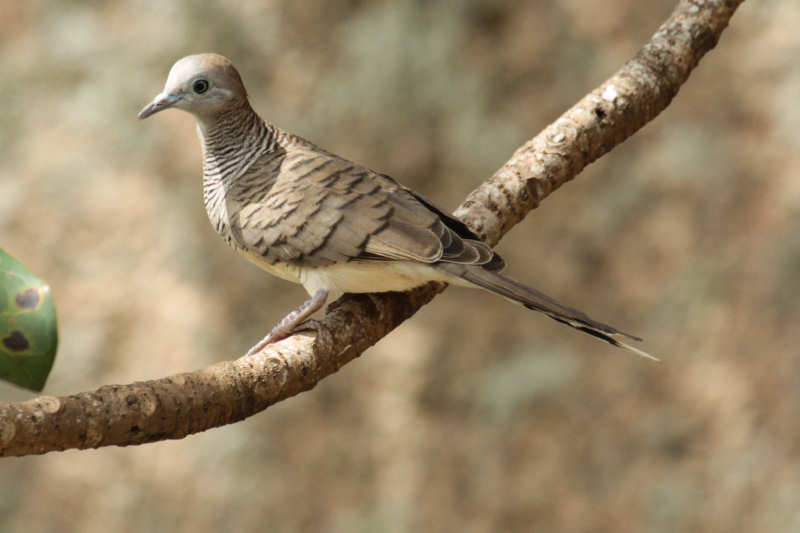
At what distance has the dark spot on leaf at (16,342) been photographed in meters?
2.10

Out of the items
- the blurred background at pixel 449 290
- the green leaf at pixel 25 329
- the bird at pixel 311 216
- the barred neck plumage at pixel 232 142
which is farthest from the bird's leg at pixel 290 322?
the blurred background at pixel 449 290

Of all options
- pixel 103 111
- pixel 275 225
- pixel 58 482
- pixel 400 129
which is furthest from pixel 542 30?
Result: pixel 58 482

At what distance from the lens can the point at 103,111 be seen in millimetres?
5891

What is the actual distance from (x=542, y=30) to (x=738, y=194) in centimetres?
151

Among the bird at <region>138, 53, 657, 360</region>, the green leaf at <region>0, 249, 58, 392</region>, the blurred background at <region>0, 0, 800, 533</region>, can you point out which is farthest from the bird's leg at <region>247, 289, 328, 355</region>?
the blurred background at <region>0, 0, 800, 533</region>

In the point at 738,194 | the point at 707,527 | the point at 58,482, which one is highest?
the point at 738,194

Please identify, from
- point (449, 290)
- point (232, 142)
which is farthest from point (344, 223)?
point (449, 290)

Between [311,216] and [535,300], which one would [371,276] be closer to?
[311,216]

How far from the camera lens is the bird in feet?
9.30

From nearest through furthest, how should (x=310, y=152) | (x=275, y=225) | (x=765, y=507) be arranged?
1. (x=275, y=225)
2. (x=310, y=152)
3. (x=765, y=507)

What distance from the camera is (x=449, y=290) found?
5859 millimetres

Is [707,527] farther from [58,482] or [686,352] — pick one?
[58,482]

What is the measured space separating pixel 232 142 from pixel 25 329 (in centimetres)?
126

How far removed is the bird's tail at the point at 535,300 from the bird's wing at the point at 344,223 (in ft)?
0.12
